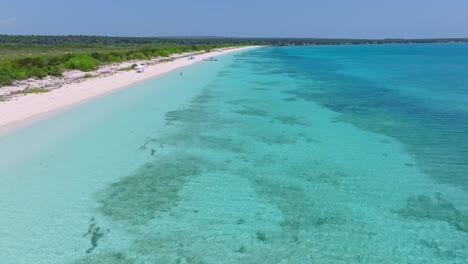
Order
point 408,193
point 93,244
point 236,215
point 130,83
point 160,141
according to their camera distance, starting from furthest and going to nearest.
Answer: point 130,83, point 160,141, point 408,193, point 236,215, point 93,244

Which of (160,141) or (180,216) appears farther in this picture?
(160,141)

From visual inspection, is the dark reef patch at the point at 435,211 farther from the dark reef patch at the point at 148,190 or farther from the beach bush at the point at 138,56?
the beach bush at the point at 138,56

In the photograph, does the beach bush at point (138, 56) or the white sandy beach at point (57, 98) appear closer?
the white sandy beach at point (57, 98)

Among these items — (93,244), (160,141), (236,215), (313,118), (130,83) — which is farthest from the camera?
(130,83)

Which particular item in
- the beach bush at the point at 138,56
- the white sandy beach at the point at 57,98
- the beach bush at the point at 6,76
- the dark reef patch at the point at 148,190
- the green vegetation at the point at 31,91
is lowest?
the dark reef patch at the point at 148,190

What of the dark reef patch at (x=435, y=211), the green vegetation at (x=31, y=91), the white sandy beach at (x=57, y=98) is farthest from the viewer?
the green vegetation at (x=31, y=91)

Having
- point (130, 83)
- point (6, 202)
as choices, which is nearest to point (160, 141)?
point (6, 202)

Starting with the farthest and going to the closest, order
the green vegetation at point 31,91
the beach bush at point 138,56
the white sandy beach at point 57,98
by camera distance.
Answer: the beach bush at point 138,56 < the green vegetation at point 31,91 < the white sandy beach at point 57,98

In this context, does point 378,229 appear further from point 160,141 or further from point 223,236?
point 160,141

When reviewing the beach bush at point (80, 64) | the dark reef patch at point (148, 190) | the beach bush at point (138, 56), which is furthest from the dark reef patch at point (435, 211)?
the beach bush at point (138, 56)

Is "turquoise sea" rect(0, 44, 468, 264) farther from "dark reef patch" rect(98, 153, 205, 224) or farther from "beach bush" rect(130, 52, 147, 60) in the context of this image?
"beach bush" rect(130, 52, 147, 60)
